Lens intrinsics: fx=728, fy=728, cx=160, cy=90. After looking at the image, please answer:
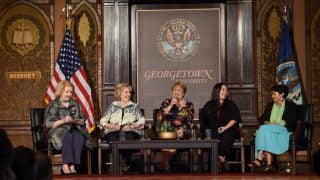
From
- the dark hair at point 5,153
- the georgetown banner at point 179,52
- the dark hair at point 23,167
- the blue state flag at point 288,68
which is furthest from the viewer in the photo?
the georgetown banner at point 179,52

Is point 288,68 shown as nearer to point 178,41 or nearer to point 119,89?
point 178,41

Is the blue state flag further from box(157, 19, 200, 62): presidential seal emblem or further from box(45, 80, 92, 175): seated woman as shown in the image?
box(45, 80, 92, 175): seated woman

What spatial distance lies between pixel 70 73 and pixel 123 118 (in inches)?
48.2

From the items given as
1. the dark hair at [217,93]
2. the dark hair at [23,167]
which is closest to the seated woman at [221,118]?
the dark hair at [217,93]

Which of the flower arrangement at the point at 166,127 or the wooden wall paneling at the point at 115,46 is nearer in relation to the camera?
the flower arrangement at the point at 166,127

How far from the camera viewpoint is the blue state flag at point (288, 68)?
967 centimetres

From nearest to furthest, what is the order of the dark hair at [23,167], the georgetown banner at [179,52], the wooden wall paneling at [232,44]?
the dark hair at [23,167] → the wooden wall paneling at [232,44] → the georgetown banner at [179,52]

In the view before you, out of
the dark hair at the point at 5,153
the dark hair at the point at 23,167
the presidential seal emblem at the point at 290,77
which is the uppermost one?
the presidential seal emblem at the point at 290,77

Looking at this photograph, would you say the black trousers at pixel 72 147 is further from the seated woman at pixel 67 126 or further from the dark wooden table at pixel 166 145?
the dark wooden table at pixel 166 145

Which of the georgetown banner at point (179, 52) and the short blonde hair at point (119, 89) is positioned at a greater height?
the georgetown banner at point (179, 52)

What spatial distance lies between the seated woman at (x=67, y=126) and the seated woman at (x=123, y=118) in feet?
0.96

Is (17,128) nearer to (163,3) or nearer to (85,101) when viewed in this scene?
(85,101)

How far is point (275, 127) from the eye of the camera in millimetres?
8805

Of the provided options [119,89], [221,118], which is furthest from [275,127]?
[119,89]
